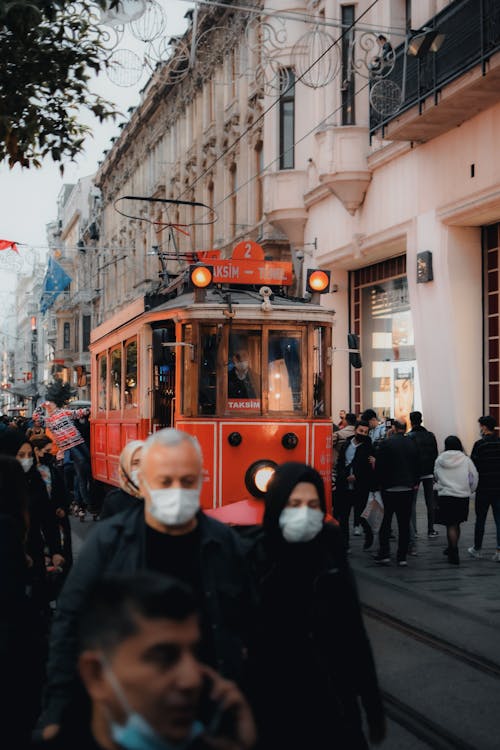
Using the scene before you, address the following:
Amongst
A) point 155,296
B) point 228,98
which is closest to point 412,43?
point 155,296

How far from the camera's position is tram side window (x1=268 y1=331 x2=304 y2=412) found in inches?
463

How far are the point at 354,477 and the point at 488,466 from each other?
1.93 m

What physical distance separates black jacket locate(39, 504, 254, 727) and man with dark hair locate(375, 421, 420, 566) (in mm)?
9008

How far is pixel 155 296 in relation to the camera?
1348 centimetres

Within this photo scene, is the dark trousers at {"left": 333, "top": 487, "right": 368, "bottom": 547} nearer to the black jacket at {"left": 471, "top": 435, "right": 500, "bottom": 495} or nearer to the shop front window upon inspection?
the black jacket at {"left": 471, "top": 435, "right": 500, "bottom": 495}

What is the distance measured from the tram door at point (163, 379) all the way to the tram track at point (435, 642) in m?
3.84

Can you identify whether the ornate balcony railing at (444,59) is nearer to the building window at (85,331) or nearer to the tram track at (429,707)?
the tram track at (429,707)

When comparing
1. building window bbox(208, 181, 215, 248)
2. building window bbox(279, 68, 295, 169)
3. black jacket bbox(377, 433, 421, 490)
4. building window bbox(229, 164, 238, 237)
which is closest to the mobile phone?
black jacket bbox(377, 433, 421, 490)

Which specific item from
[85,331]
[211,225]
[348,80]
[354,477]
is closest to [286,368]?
[354,477]

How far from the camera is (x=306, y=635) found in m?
4.07

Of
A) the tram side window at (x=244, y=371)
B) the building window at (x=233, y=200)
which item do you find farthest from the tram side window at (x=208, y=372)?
the building window at (x=233, y=200)

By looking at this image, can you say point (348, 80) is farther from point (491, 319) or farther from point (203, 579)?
point (203, 579)

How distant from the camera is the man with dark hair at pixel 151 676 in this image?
7.65 feet

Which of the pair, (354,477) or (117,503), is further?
(354,477)
